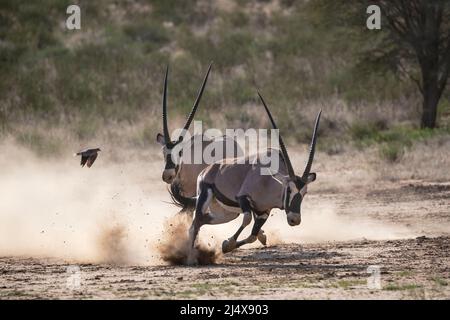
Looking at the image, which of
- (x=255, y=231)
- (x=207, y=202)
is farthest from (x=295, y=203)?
(x=207, y=202)

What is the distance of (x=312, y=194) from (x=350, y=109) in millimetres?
7926

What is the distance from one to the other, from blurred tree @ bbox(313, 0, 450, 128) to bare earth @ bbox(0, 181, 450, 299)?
10004 mm

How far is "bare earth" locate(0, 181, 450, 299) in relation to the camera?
10.6m

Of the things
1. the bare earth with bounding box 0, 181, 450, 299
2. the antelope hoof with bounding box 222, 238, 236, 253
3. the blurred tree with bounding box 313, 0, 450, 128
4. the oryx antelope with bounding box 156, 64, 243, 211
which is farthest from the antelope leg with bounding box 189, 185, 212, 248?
the blurred tree with bounding box 313, 0, 450, 128

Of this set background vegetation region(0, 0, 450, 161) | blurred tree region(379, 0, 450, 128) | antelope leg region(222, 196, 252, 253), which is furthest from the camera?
background vegetation region(0, 0, 450, 161)

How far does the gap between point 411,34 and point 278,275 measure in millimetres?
15454

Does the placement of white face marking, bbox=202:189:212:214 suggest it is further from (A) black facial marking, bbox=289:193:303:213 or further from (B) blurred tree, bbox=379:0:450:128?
(B) blurred tree, bbox=379:0:450:128

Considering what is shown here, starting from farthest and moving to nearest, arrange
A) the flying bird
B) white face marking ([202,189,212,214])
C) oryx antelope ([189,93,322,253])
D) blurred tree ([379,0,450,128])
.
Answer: blurred tree ([379,0,450,128]) < the flying bird < white face marking ([202,189,212,214]) < oryx antelope ([189,93,322,253])

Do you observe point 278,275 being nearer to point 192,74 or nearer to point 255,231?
point 255,231

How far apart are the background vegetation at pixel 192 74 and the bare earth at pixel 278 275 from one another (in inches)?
339

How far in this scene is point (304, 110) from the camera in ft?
92.9

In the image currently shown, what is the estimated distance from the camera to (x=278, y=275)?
12.0 meters
